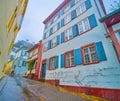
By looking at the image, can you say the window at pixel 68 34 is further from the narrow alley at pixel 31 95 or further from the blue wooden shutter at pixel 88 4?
the narrow alley at pixel 31 95

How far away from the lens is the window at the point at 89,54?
8576mm

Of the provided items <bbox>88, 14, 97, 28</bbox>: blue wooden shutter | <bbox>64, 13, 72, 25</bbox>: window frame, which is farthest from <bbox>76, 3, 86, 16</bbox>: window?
<bbox>88, 14, 97, 28</bbox>: blue wooden shutter

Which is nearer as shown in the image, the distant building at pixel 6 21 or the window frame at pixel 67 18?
the distant building at pixel 6 21

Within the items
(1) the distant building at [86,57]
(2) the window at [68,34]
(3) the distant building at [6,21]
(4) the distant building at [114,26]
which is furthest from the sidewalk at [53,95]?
(2) the window at [68,34]

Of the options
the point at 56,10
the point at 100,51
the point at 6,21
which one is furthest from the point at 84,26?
the point at 56,10

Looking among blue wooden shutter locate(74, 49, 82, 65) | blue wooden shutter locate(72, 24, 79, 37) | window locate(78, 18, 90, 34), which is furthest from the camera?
blue wooden shutter locate(72, 24, 79, 37)

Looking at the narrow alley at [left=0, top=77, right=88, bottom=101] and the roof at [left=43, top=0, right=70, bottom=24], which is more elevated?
the roof at [left=43, top=0, right=70, bottom=24]

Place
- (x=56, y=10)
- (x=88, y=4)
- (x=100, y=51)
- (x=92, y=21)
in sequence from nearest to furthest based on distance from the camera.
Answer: (x=100, y=51) < (x=92, y=21) < (x=88, y=4) < (x=56, y=10)

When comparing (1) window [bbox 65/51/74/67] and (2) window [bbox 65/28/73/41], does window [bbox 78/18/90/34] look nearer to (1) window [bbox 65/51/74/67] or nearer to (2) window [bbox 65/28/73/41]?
(2) window [bbox 65/28/73/41]

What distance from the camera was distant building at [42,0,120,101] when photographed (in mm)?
7109

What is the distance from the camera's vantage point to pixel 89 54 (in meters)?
9.01

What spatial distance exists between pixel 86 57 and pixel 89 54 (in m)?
0.41

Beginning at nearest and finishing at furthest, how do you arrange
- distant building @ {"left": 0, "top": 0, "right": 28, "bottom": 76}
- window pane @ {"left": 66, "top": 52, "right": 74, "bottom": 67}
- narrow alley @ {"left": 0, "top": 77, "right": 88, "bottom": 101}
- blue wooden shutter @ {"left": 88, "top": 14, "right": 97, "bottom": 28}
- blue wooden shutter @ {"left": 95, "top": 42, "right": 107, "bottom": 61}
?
1. distant building @ {"left": 0, "top": 0, "right": 28, "bottom": 76}
2. narrow alley @ {"left": 0, "top": 77, "right": 88, "bottom": 101}
3. blue wooden shutter @ {"left": 95, "top": 42, "right": 107, "bottom": 61}
4. blue wooden shutter @ {"left": 88, "top": 14, "right": 97, "bottom": 28}
5. window pane @ {"left": 66, "top": 52, "right": 74, "bottom": 67}

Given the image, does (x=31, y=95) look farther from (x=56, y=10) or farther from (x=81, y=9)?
(x=56, y=10)
